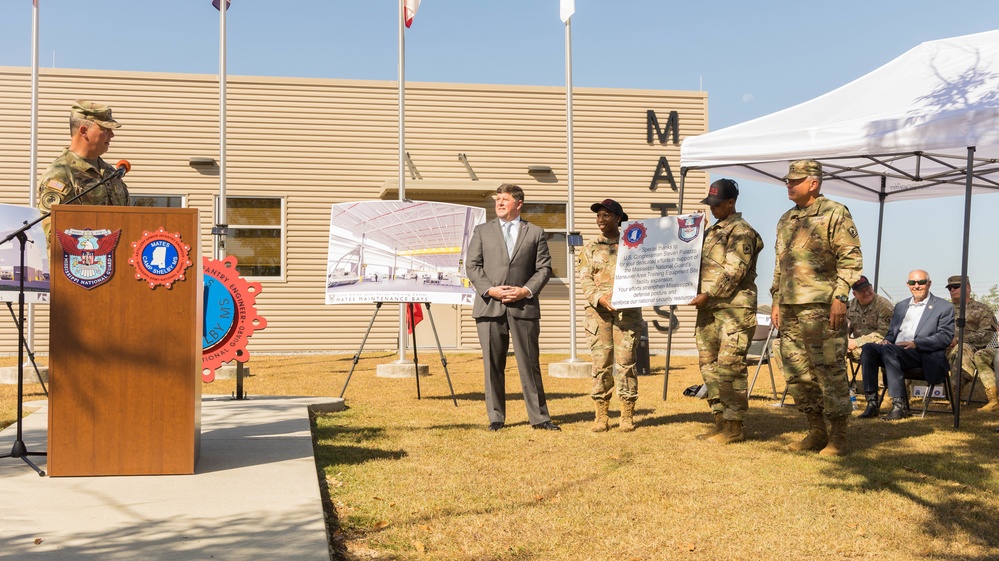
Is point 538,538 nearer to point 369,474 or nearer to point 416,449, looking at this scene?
point 369,474

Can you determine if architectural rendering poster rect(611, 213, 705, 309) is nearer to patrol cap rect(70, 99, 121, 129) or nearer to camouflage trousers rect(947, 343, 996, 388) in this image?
camouflage trousers rect(947, 343, 996, 388)

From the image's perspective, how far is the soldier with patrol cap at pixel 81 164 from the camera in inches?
200

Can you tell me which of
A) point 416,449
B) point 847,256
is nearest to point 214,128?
point 416,449

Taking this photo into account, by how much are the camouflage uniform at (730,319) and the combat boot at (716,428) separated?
0.07 m

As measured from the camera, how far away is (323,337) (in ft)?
55.4

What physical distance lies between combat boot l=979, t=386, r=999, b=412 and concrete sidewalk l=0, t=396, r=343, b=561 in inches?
267

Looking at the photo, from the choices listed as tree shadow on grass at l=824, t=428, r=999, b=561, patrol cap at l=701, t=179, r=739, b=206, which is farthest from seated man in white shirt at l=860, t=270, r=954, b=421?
patrol cap at l=701, t=179, r=739, b=206

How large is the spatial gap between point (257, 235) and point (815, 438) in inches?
481

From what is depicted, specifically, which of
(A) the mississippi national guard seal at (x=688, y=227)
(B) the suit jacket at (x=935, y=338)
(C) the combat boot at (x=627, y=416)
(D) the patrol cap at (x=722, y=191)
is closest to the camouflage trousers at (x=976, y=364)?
(B) the suit jacket at (x=935, y=338)

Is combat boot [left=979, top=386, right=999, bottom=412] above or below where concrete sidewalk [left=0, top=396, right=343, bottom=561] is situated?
below

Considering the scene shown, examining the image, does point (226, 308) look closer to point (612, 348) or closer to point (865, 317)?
point (612, 348)

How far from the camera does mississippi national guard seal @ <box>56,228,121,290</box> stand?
456 cm

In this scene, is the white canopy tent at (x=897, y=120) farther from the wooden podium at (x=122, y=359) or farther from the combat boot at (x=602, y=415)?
the wooden podium at (x=122, y=359)

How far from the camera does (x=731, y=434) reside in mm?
6879
